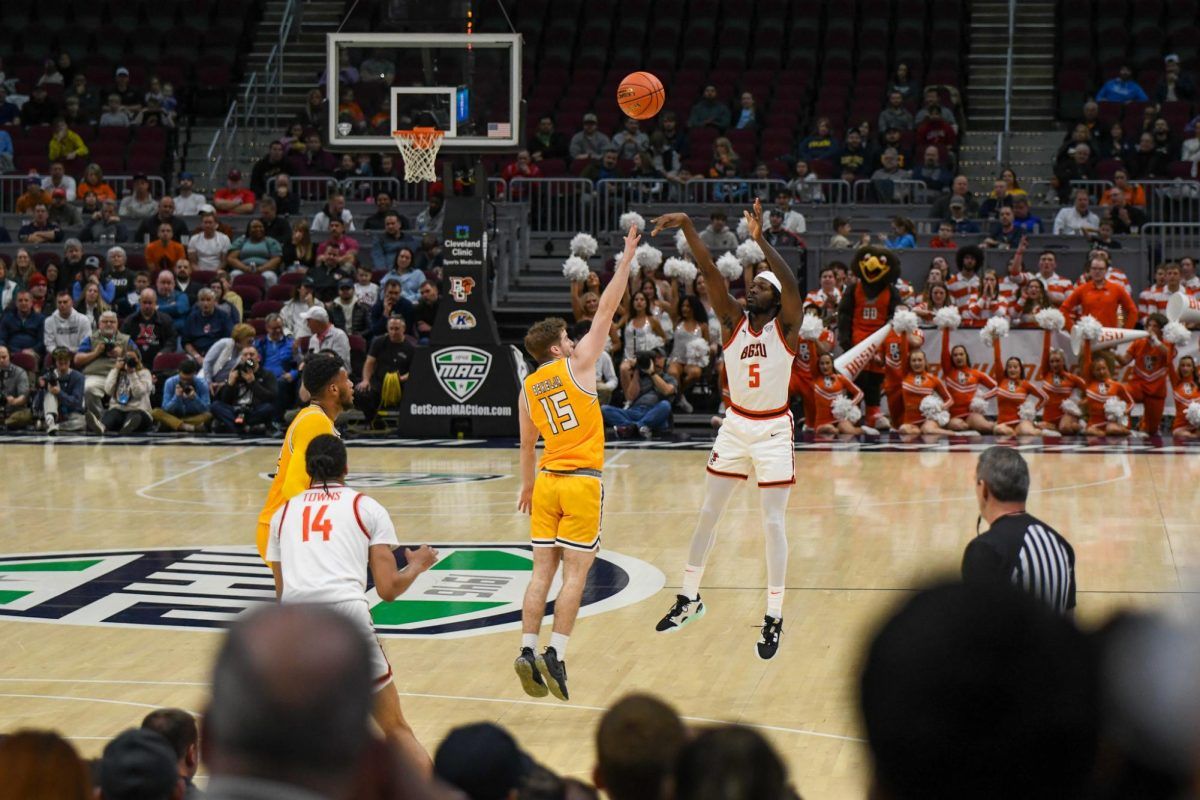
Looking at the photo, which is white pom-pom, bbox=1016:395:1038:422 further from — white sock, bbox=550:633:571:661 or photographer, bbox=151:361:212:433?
white sock, bbox=550:633:571:661

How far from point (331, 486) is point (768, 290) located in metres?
3.50

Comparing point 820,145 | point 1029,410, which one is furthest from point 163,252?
point 1029,410

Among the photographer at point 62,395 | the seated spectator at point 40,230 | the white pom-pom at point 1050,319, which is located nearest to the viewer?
the white pom-pom at point 1050,319

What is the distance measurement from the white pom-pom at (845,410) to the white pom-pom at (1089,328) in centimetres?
259

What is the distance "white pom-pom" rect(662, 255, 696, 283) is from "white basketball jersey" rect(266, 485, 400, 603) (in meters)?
13.4

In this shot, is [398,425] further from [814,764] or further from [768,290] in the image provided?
[814,764]

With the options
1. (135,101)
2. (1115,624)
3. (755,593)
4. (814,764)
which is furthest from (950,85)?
(1115,624)

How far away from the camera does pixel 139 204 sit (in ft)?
74.6

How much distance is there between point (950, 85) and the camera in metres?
24.6

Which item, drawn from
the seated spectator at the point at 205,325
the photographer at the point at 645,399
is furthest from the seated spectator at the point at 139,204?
the photographer at the point at 645,399

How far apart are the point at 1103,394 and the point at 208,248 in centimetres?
1124

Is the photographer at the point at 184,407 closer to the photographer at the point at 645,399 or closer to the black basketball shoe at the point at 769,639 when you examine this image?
the photographer at the point at 645,399

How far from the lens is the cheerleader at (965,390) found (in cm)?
1855

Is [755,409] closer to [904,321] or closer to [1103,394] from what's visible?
[904,321]
